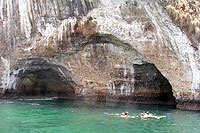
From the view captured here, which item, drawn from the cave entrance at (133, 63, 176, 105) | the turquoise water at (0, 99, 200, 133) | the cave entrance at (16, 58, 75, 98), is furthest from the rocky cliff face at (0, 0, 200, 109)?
the turquoise water at (0, 99, 200, 133)

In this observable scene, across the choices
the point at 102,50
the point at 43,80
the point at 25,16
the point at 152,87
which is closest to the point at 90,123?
the point at 102,50

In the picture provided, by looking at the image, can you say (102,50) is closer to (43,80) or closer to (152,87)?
(152,87)

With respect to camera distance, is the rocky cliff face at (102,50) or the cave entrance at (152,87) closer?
the rocky cliff face at (102,50)

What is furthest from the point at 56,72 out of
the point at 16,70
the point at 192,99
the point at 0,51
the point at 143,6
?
the point at 192,99

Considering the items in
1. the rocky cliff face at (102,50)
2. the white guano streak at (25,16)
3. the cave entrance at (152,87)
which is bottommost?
the cave entrance at (152,87)

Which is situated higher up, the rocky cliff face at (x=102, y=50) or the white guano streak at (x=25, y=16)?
the white guano streak at (x=25, y=16)

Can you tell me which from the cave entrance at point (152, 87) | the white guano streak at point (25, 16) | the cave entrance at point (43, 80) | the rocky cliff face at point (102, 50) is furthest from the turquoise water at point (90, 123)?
the white guano streak at point (25, 16)

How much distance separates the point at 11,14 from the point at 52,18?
3.40 metres

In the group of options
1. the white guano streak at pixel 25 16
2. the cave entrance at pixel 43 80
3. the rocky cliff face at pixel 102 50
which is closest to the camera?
the rocky cliff face at pixel 102 50

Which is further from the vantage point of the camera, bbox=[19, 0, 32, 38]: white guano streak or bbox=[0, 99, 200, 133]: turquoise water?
bbox=[19, 0, 32, 38]: white guano streak

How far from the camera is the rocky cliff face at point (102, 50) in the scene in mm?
17031

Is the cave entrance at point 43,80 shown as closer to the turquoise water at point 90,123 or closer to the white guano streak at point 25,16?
the white guano streak at point 25,16

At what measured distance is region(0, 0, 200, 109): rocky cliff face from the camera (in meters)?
17.0

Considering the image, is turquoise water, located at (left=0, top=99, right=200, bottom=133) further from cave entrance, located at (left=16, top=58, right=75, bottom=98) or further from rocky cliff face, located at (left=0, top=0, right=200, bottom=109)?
cave entrance, located at (left=16, top=58, right=75, bottom=98)
